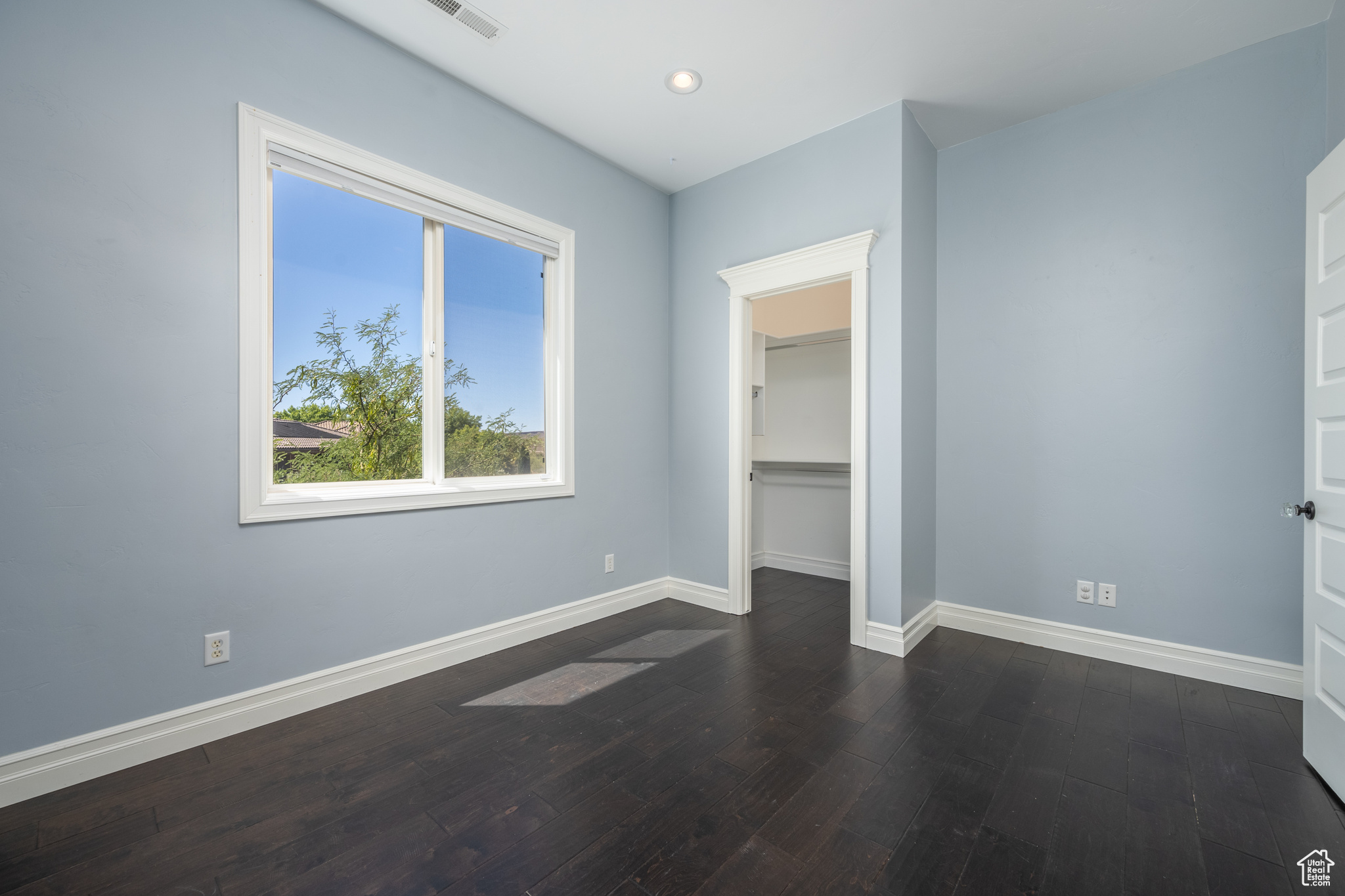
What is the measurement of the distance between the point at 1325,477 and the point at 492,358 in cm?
348

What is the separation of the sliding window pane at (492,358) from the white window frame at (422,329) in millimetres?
62

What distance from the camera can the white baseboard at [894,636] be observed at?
Result: 3.01 metres

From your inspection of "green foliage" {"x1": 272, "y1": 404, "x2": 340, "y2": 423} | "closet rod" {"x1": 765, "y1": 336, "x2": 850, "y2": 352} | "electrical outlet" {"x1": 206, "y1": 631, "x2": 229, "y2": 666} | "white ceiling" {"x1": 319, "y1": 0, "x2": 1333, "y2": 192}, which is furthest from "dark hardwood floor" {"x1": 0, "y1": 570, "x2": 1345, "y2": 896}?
"white ceiling" {"x1": 319, "y1": 0, "x2": 1333, "y2": 192}

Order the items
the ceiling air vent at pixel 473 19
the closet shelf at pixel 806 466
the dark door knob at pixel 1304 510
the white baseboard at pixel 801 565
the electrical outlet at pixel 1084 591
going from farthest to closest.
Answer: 1. the white baseboard at pixel 801 565
2. the closet shelf at pixel 806 466
3. the electrical outlet at pixel 1084 591
4. the ceiling air vent at pixel 473 19
5. the dark door knob at pixel 1304 510

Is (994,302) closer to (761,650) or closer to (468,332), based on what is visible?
(761,650)

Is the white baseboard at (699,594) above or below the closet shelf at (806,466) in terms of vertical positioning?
below

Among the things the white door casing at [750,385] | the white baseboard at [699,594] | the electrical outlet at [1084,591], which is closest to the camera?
the electrical outlet at [1084,591]

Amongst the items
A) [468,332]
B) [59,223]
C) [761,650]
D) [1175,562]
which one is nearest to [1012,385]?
[1175,562]

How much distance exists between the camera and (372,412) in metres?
2.71

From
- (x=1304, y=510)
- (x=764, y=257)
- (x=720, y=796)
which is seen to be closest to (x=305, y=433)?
(x=720, y=796)

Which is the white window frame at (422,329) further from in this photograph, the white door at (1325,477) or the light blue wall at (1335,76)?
the light blue wall at (1335,76)

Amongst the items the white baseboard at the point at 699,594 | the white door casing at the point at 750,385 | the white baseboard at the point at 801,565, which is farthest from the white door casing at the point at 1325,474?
the white baseboard at the point at 801,565

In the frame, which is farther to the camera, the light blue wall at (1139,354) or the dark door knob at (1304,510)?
the light blue wall at (1139,354)

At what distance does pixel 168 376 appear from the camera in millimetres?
2018
